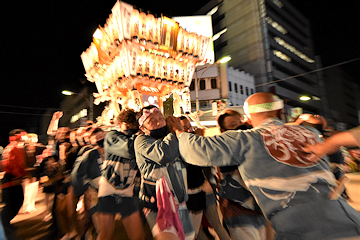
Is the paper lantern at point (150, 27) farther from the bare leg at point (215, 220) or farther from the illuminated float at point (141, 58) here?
the bare leg at point (215, 220)

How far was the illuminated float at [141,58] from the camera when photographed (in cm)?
657

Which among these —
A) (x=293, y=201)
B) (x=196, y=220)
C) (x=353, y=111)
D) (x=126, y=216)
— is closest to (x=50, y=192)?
(x=126, y=216)

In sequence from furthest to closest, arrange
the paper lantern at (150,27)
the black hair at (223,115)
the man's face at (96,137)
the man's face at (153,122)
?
1. the paper lantern at (150,27)
2. the man's face at (96,137)
3. the black hair at (223,115)
4. the man's face at (153,122)

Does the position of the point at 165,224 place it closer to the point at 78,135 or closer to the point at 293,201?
the point at 293,201

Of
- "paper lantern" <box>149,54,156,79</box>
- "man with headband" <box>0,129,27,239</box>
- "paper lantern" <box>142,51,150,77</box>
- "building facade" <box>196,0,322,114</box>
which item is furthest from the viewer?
"building facade" <box>196,0,322,114</box>

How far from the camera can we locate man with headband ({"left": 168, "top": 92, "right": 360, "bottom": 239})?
1.06 m

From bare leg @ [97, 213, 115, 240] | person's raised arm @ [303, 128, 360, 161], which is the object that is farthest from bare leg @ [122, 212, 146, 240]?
person's raised arm @ [303, 128, 360, 161]

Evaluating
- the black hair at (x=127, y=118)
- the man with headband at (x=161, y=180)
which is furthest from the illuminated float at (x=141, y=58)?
the man with headband at (x=161, y=180)

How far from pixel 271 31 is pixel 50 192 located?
42141 mm

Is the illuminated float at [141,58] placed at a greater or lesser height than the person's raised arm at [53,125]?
greater

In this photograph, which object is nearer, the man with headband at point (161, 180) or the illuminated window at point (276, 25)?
the man with headband at point (161, 180)

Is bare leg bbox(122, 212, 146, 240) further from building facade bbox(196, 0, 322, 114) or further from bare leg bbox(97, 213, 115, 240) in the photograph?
building facade bbox(196, 0, 322, 114)

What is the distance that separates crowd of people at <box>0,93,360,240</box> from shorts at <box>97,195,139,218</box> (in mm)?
12

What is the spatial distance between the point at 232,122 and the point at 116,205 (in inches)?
73.2
